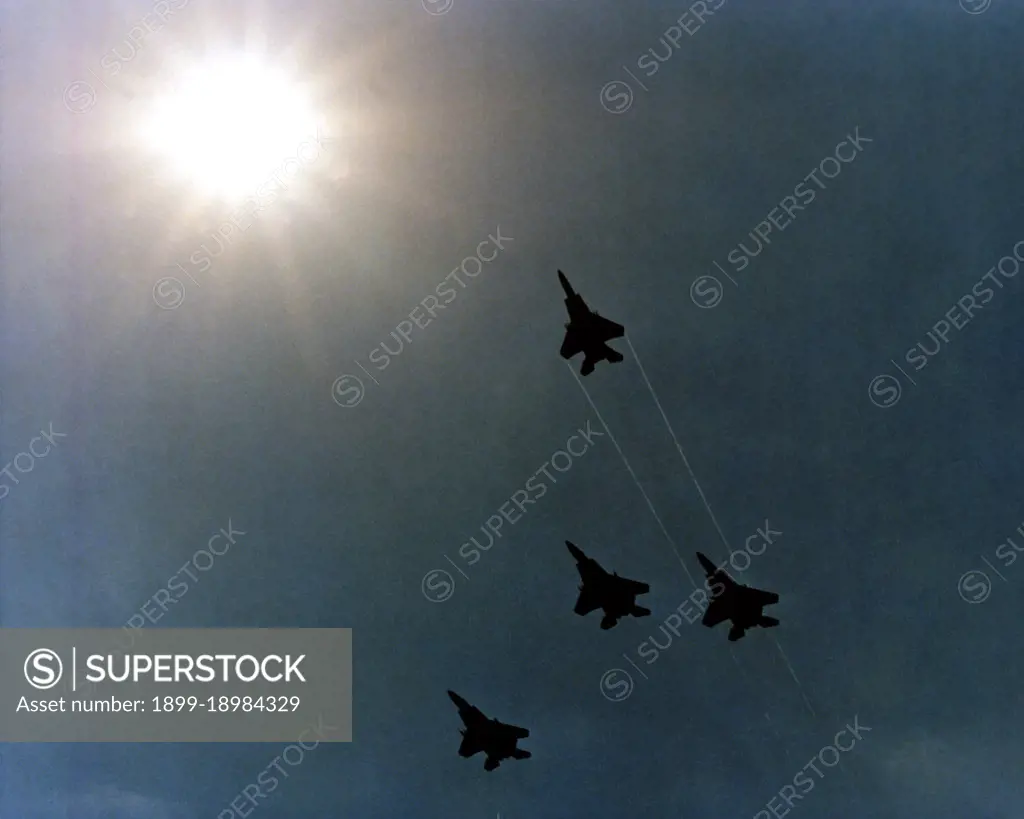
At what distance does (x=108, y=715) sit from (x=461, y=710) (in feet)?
48.0

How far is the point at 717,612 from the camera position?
42781 millimetres

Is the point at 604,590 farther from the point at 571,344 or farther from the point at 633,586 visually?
the point at 571,344

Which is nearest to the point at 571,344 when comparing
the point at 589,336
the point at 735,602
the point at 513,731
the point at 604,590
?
the point at 589,336

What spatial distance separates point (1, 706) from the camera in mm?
33812

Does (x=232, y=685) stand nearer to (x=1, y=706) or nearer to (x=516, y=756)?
(x=1, y=706)

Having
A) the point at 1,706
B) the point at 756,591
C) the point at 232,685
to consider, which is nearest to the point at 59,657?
the point at 1,706

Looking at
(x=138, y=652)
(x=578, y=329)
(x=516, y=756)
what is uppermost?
(x=578, y=329)

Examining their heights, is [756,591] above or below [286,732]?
above

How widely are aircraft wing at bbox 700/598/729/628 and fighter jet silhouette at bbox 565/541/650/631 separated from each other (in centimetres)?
312

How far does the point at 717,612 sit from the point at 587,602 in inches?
228

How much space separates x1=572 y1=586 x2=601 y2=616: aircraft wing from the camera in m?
42.5

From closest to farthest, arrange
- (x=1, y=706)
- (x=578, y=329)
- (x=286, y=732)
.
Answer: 1. (x=1, y=706)
2. (x=286, y=732)
3. (x=578, y=329)

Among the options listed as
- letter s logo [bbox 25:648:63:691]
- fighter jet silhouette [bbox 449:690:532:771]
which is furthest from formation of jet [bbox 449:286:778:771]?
letter s logo [bbox 25:648:63:691]

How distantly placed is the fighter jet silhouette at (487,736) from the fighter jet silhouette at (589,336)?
15688 mm
